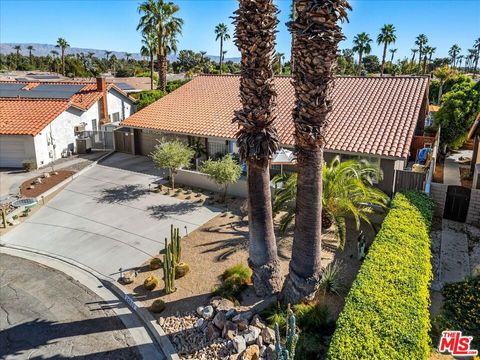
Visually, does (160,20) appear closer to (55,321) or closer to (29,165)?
(29,165)

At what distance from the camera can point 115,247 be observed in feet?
50.9

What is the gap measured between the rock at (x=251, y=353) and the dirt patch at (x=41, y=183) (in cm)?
1681

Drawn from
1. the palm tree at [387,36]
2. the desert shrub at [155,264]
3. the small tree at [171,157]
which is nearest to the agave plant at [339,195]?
the desert shrub at [155,264]

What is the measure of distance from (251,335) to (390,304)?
3.58 metres

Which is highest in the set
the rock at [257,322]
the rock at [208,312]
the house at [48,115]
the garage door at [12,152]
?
the house at [48,115]

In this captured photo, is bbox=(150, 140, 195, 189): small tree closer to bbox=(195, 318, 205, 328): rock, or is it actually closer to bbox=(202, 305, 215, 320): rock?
bbox=(202, 305, 215, 320): rock

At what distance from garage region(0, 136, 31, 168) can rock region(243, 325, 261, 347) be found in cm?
2250

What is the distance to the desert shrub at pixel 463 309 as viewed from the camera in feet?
33.8

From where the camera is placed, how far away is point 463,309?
10.9 meters

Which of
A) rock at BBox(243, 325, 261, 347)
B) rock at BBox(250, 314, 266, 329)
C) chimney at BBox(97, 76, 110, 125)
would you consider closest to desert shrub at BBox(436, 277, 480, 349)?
rock at BBox(250, 314, 266, 329)

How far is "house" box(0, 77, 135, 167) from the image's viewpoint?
25.7 meters

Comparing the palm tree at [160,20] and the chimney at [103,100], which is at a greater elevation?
the palm tree at [160,20]

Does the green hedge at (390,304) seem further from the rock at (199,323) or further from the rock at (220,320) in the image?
the rock at (199,323)

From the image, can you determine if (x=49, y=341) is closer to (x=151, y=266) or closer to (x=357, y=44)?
(x=151, y=266)
